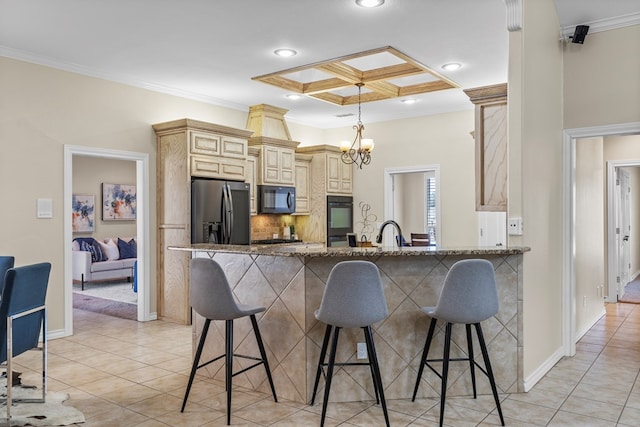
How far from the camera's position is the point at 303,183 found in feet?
24.7

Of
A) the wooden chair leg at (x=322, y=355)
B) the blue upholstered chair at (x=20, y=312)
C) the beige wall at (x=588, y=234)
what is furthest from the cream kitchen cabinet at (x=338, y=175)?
the blue upholstered chair at (x=20, y=312)

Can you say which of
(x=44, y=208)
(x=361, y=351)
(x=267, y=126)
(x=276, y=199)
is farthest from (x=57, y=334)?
(x=267, y=126)

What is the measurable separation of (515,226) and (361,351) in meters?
1.34

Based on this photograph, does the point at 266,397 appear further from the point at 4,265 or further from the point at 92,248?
the point at 92,248

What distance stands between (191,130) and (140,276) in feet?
5.72

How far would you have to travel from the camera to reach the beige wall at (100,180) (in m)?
9.24

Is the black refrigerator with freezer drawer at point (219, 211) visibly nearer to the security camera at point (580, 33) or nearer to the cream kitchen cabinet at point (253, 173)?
the cream kitchen cabinet at point (253, 173)

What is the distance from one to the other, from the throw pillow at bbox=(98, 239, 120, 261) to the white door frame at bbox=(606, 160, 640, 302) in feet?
→ 25.7

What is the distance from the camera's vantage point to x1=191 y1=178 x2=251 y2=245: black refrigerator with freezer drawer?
5418 mm

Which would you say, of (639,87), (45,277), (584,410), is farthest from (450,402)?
(639,87)

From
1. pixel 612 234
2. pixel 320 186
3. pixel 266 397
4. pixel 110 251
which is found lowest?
pixel 266 397

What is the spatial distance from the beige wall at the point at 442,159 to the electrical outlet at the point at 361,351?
12.3 feet

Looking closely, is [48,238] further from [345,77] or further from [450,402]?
[450,402]

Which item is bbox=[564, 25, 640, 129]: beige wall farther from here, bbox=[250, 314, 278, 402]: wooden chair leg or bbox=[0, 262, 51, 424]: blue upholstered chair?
bbox=[0, 262, 51, 424]: blue upholstered chair
